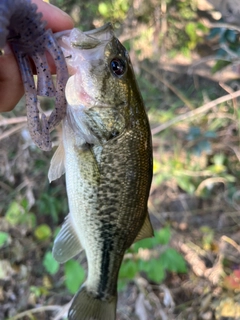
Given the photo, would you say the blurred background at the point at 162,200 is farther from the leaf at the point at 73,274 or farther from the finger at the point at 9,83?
the finger at the point at 9,83

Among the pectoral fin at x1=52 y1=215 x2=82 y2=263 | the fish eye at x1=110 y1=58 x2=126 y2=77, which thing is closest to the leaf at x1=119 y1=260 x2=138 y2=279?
the pectoral fin at x1=52 y1=215 x2=82 y2=263

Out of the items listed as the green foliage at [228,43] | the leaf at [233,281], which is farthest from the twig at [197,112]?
the leaf at [233,281]

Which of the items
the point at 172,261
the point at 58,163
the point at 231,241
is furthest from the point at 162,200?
the point at 58,163

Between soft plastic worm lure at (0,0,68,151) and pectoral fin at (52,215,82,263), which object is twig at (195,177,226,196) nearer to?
pectoral fin at (52,215,82,263)

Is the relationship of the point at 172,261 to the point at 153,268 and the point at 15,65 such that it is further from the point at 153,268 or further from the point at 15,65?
the point at 15,65

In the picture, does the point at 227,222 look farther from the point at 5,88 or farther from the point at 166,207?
the point at 5,88

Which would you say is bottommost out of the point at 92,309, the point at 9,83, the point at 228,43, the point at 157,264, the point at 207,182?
the point at 207,182
